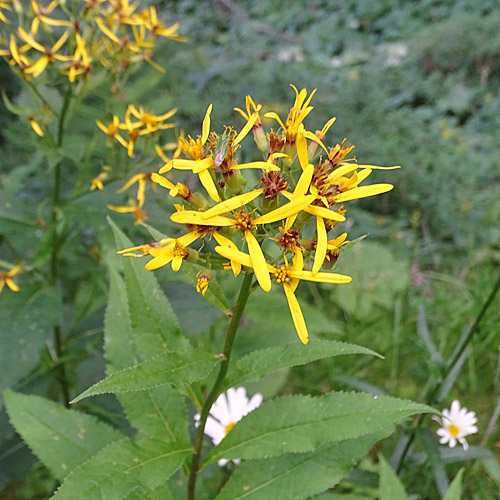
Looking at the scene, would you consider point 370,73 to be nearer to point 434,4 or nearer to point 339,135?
point 339,135

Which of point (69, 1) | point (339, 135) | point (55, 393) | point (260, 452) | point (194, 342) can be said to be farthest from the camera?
point (339, 135)

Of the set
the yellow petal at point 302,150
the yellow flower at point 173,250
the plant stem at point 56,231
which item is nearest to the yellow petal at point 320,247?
the yellow petal at point 302,150

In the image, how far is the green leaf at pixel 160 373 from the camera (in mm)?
885

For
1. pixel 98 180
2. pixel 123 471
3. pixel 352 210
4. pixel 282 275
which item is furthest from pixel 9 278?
pixel 352 210

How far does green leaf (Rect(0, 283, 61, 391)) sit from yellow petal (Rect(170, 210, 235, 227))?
953mm

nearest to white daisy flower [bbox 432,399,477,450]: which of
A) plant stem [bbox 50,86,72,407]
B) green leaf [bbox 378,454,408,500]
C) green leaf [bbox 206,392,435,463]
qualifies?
green leaf [bbox 378,454,408,500]

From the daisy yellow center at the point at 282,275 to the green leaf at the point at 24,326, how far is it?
1002 mm

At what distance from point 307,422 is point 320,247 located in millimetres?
391

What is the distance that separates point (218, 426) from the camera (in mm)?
1640

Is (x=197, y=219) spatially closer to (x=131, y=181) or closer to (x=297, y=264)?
(x=297, y=264)

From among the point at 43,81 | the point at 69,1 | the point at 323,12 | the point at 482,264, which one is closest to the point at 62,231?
the point at 43,81

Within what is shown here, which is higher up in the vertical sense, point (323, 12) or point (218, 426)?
point (323, 12)

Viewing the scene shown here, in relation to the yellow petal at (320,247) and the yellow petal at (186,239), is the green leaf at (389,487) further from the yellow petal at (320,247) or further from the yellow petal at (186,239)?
the yellow petal at (186,239)

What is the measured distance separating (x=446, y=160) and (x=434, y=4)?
270cm
